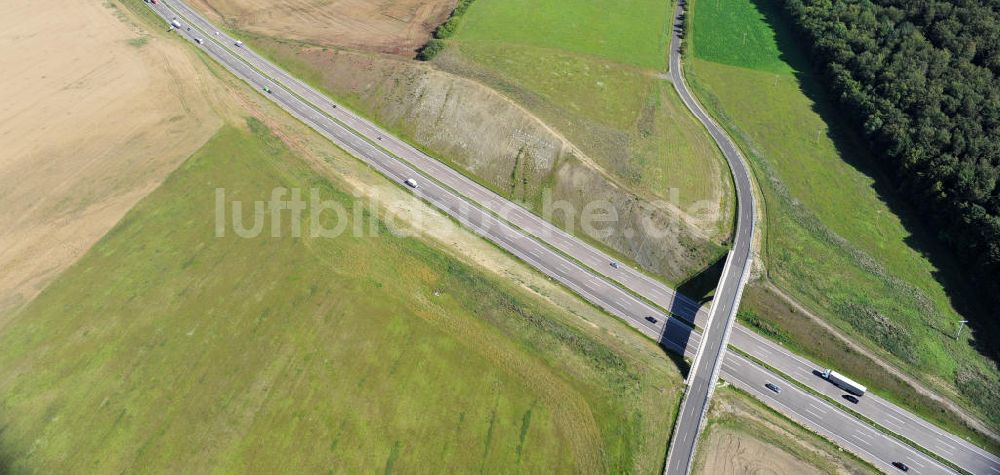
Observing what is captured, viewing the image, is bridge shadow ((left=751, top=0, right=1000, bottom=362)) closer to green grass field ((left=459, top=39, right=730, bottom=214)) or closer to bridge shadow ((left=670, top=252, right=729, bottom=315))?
green grass field ((left=459, top=39, right=730, bottom=214))

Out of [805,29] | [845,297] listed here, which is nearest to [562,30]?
[805,29]

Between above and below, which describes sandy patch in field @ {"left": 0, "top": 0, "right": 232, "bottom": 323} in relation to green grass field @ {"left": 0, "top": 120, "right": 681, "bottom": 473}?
above

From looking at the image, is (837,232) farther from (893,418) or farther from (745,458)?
(745,458)

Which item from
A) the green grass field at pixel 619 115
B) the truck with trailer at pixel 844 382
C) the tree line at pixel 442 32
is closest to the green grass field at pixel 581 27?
the tree line at pixel 442 32

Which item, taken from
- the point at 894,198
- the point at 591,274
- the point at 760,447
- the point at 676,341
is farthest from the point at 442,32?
the point at 760,447

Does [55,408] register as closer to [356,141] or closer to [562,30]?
[356,141]

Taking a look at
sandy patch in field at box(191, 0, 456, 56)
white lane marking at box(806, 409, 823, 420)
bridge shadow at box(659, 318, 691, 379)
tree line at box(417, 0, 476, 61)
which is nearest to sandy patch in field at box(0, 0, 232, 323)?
sandy patch in field at box(191, 0, 456, 56)
